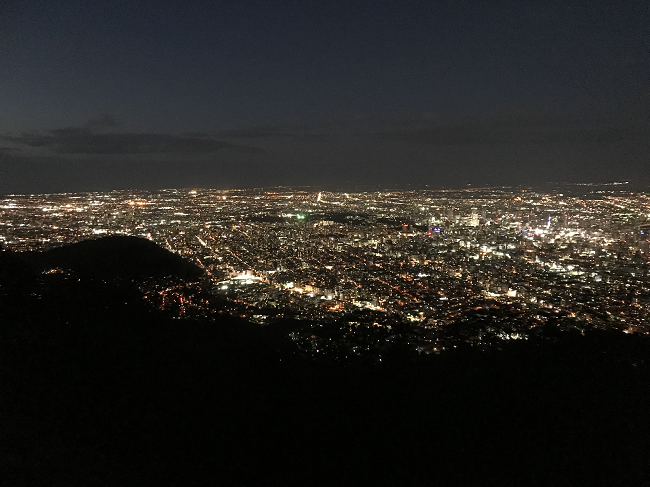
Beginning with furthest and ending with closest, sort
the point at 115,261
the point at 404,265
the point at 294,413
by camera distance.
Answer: the point at 404,265 < the point at 115,261 < the point at 294,413

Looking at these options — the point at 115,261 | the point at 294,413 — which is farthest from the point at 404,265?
the point at 294,413

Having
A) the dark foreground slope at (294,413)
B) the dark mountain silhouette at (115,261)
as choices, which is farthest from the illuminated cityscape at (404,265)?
the dark foreground slope at (294,413)

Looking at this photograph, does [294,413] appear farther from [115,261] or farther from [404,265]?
[404,265]

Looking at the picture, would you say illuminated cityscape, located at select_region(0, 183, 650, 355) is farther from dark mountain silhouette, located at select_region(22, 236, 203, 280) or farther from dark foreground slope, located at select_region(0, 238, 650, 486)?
dark foreground slope, located at select_region(0, 238, 650, 486)

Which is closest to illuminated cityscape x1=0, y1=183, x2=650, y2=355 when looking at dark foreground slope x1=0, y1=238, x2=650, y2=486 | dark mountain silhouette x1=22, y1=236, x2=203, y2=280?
dark mountain silhouette x1=22, y1=236, x2=203, y2=280

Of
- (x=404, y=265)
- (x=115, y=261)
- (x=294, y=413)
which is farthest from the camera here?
(x=404, y=265)

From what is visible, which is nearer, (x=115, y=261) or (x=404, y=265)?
(x=115, y=261)
